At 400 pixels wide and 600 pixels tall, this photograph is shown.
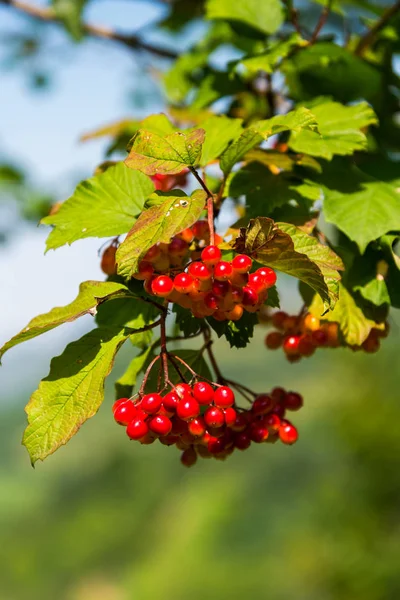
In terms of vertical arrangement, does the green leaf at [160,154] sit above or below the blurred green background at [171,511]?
above

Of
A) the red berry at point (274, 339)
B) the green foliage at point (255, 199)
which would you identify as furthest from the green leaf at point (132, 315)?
the red berry at point (274, 339)

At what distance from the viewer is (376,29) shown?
165cm

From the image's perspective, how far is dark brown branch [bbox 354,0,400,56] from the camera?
1.62m

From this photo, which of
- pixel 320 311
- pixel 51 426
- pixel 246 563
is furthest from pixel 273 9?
pixel 246 563

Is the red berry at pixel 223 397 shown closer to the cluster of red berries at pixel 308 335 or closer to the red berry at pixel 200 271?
the red berry at pixel 200 271

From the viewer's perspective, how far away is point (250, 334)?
3.33ft

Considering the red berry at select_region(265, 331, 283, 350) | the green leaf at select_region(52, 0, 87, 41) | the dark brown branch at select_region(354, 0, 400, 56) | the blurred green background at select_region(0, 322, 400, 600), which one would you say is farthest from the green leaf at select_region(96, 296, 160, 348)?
the blurred green background at select_region(0, 322, 400, 600)

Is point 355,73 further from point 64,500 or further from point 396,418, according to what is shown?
point 64,500

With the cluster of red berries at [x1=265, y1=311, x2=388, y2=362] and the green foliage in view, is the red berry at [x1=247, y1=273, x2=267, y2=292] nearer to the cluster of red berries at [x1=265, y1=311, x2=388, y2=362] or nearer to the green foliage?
the green foliage

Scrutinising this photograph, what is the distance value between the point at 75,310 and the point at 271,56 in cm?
79

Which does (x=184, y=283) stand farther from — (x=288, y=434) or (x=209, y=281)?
(x=288, y=434)

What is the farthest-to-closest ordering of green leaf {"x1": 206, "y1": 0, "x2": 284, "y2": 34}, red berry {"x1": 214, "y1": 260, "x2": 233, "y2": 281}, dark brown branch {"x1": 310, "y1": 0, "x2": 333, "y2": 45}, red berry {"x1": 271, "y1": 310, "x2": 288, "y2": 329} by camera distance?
green leaf {"x1": 206, "y1": 0, "x2": 284, "y2": 34}, dark brown branch {"x1": 310, "y1": 0, "x2": 333, "y2": 45}, red berry {"x1": 271, "y1": 310, "x2": 288, "y2": 329}, red berry {"x1": 214, "y1": 260, "x2": 233, "y2": 281}

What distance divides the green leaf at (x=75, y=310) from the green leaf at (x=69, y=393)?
0.05 metres

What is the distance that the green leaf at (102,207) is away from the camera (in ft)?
3.58
